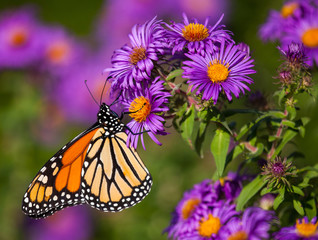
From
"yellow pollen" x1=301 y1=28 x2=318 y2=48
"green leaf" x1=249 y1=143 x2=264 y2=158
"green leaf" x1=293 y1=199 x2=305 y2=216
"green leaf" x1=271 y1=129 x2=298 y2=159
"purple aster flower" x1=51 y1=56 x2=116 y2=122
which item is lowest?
"green leaf" x1=293 y1=199 x2=305 y2=216

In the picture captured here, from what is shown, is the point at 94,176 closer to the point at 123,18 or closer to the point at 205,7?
the point at 123,18

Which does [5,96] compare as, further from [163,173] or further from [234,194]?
[234,194]

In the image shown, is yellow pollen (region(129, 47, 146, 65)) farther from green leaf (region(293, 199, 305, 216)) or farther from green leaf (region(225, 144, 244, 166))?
green leaf (region(293, 199, 305, 216))

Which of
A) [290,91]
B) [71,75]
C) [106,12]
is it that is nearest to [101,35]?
[106,12]

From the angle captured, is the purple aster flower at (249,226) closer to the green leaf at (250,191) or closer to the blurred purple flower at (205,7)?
the green leaf at (250,191)

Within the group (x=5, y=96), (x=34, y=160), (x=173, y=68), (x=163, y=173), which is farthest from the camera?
(x=5, y=96)

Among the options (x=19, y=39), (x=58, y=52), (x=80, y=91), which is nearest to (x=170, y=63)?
(x=80, y=91)

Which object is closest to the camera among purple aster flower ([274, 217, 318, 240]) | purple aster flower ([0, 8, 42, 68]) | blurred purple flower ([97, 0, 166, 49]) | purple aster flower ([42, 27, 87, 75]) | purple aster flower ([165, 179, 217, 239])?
purple aster flower ([274, 217, 318, 240])

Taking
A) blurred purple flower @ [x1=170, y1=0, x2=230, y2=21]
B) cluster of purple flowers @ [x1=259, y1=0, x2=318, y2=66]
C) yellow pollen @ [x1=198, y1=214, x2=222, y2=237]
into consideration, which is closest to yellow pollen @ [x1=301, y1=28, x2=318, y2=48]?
cluster of purple flowers @ [x1=259, y1=0, x2=318, y2=66]
